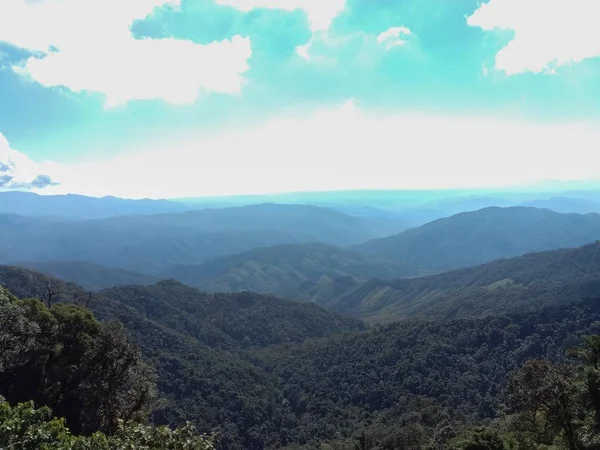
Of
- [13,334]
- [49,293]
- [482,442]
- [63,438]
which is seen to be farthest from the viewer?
[49,293]

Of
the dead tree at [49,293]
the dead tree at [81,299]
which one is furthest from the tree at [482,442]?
the dead tree at [81,299]

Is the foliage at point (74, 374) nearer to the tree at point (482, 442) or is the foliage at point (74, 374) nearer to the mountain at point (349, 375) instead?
the tree at point (482, 442)

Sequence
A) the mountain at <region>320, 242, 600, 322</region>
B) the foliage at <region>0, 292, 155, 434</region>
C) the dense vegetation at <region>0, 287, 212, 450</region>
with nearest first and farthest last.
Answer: the dense vegetation at <region>0, 287, 212, 450</region> < the foliage at <region>0, 292, 155, 434</region> < the mountain at <region>320, 242, 600, 322</region>

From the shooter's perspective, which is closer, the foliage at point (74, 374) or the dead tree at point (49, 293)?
the foliage at point (74, 374)

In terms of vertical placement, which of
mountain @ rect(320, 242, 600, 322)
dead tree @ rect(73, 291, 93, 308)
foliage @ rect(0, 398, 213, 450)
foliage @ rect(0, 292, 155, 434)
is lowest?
mountain @ rect(320, 242, 600, 322)

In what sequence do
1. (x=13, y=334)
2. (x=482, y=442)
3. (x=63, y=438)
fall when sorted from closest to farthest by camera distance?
(x=63, y=438) < (x=482, y=442) < (x=13, y=334)

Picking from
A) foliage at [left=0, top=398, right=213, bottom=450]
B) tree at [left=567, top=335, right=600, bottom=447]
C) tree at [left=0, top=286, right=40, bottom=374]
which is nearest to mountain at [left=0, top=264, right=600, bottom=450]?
tree at [left=567, top=335, right=600, bottom=447]

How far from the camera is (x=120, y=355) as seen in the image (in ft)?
93.7

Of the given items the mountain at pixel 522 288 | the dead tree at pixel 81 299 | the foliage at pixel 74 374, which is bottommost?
the mountain at pixel 522 288

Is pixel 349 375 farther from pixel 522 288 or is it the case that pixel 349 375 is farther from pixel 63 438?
pixel 522 288

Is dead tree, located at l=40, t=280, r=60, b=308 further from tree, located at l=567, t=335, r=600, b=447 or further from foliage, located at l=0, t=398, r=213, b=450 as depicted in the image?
tree, located at l=567, t=335, r=600, b=447

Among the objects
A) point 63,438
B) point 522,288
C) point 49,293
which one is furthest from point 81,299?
point 522,288

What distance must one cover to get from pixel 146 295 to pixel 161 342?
4132 cm

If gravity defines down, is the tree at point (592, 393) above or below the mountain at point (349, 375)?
above
